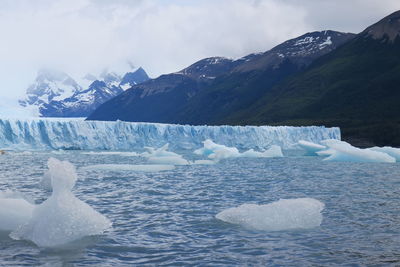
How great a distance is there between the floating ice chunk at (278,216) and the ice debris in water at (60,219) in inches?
118

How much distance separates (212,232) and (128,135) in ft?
135

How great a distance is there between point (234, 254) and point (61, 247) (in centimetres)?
301

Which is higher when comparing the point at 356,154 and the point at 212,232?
the point at 356,154

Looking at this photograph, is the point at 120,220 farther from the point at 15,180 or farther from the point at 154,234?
the point at 15,180

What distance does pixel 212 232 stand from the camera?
9766 millimetres

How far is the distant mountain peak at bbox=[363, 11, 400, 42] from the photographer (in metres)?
130

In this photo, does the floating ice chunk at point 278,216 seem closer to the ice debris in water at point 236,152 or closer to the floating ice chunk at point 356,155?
the floating ice chunk at point 356,155

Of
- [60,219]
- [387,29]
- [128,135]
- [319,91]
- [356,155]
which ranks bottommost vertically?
[60,219]

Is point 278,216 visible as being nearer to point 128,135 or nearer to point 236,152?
point 236,152

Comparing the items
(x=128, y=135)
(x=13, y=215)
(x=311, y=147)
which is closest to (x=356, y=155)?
(x=311, y=147)

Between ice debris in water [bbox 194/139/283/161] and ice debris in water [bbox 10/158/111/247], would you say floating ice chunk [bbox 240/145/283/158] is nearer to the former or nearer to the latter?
ice debris in water [bbox 194/139/283/161]

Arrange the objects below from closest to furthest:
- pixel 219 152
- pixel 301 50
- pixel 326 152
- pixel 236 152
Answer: pixel 219 152 → pixel 326 152 → pixel 236 152 → pixel 301 50

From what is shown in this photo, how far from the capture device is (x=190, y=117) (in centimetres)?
16462

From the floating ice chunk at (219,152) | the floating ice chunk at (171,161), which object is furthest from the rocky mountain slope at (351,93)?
the floating ice chunk at (171,161)
